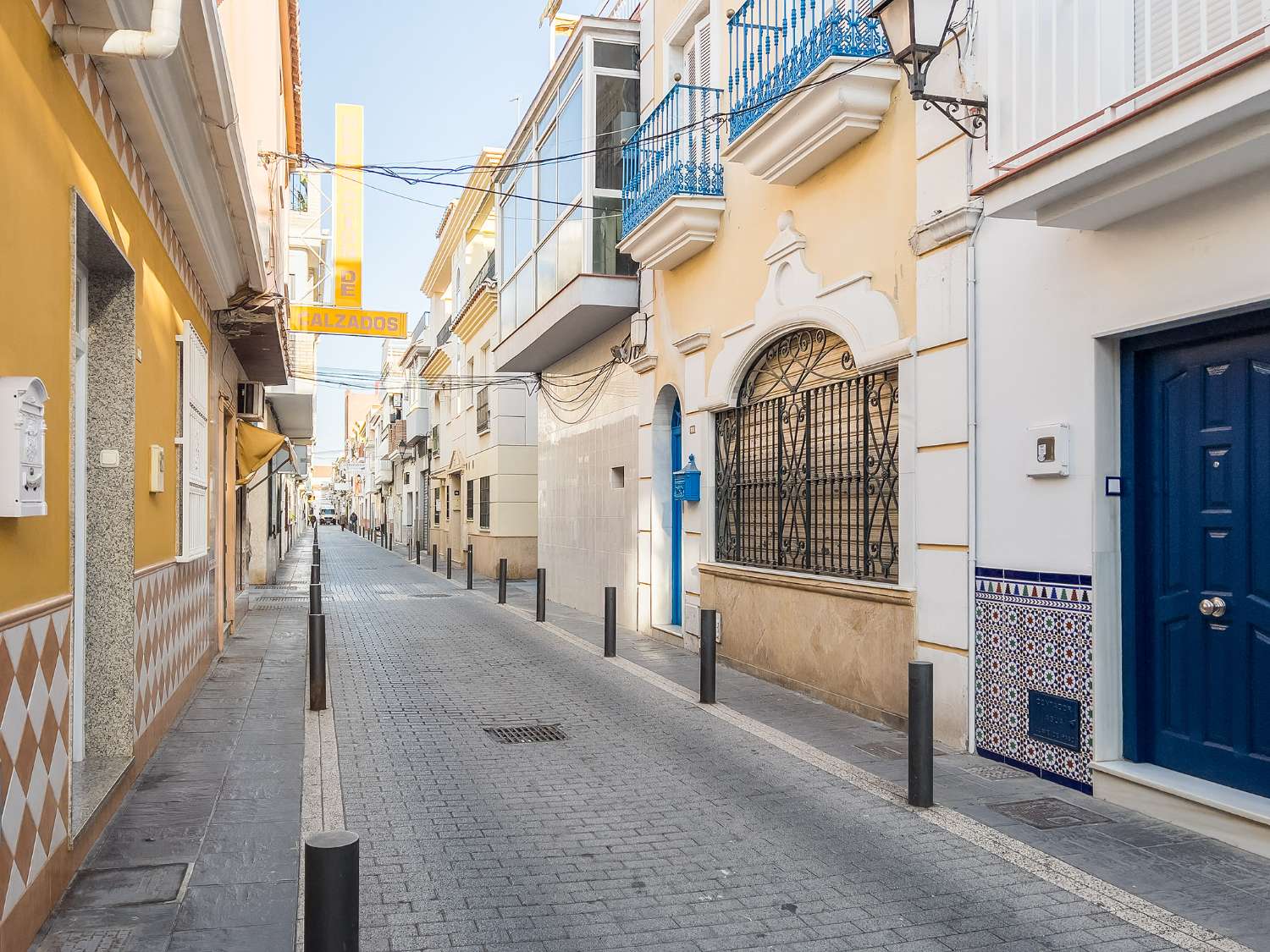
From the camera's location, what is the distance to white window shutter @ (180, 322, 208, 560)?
7875 mm

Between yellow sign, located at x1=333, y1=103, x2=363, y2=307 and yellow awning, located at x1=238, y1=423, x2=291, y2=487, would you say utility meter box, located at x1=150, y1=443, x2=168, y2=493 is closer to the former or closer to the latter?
yellow awning, located at x1=238, y1=423, x2=291, y2=487

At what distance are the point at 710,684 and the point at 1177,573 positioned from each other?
13.2ft

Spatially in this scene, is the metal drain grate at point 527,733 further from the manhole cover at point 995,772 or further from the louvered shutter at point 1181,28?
the louvered shutter at point 1181,28

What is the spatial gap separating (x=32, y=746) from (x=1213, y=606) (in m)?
5.56

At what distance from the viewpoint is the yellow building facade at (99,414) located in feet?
11.9

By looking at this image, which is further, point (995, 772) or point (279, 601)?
point (279, 601)

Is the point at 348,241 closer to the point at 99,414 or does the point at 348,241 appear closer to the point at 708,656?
the point at 708,656

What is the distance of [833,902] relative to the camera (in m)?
4.40

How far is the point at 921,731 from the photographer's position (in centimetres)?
566

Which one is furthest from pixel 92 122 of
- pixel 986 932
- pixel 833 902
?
pixel 986 932

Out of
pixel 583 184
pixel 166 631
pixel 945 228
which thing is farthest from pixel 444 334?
pixel 945 228

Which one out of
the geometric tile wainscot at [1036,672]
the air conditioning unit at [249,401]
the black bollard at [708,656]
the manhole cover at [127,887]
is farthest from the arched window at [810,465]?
the air conditioning unit at [249,401]

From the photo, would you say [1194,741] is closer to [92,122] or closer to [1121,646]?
[1121,646]

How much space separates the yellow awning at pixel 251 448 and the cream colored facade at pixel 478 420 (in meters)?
6.14
